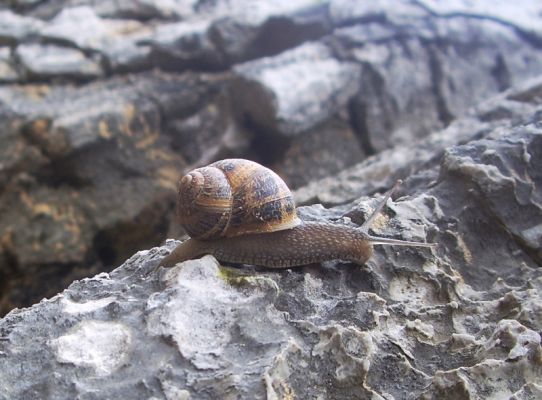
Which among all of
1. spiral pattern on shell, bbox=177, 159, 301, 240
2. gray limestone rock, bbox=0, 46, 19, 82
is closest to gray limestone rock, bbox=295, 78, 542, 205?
spiral pattern on shell, bbox=177, 159, 301, 240

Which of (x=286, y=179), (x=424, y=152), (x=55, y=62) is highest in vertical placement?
(x=55, y=62)

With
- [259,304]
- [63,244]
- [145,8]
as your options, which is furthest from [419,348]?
[145,8]

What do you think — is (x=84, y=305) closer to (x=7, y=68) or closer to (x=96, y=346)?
(x=96, y=346)

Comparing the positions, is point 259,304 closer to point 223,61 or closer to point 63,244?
point 63,244

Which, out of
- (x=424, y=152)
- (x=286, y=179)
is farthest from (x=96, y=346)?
(x=286, y=179)

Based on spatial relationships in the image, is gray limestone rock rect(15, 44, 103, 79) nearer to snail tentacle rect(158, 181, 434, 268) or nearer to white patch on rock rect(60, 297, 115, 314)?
snail tentacle rect(158, 181, 434, 268)
